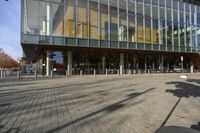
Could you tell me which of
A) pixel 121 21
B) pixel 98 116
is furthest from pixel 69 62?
pixel 98 116

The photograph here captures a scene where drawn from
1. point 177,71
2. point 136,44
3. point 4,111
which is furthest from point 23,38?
point 177,71

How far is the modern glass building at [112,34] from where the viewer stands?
33.0 metres

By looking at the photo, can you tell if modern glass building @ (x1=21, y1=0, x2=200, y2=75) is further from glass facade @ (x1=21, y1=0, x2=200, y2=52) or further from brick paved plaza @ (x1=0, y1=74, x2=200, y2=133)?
brick paved plaza @ (x1=0, y1=74, x2=200, y2=133)

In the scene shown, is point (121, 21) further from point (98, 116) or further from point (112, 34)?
point (98, 116)

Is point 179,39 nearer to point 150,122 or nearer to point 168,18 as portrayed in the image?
point 168,18

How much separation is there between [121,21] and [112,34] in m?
2.73

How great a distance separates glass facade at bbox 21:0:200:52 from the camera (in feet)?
108

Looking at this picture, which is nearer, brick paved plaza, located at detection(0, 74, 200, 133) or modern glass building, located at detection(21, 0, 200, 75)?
brick paved plaza, located at detection(0, 74, 200, 133)

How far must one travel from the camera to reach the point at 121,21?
126 feet

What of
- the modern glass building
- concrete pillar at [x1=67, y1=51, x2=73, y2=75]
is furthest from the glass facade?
concrete pillar at [x1=67, y1=51, x2=73, y2=75]

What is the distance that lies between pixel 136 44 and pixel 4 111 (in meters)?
31.9

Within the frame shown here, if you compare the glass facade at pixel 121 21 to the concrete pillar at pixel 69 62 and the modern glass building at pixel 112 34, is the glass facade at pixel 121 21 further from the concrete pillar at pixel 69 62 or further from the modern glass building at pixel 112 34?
the concrete pillar at pixel 69 62

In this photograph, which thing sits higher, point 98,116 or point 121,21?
point 121,21

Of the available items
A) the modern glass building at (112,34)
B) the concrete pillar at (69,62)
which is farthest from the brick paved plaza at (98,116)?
the concrete pillar at (69,62)
